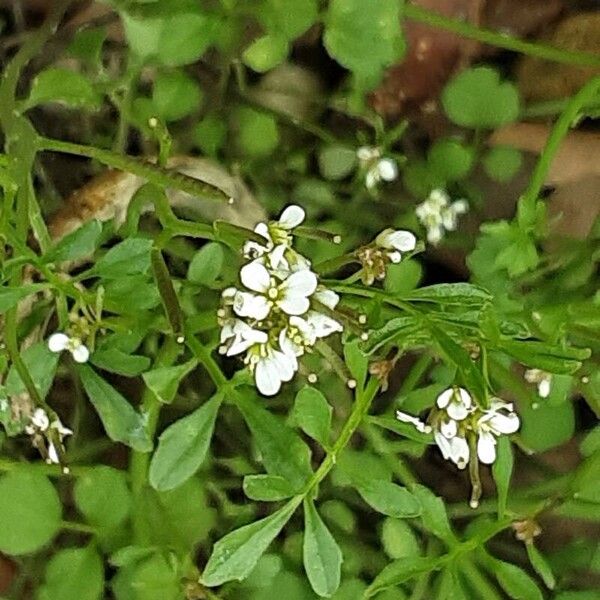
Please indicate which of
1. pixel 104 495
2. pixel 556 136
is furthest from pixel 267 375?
pixel 556 136

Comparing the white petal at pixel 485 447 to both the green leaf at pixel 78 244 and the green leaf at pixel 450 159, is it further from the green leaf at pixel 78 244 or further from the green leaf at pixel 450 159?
the green leaf at pixel 450 159

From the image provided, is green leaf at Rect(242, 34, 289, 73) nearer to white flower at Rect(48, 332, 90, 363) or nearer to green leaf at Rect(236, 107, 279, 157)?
green leaf at Rect(236, 107, 279, 157)

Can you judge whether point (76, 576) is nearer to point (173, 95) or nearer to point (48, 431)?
point (48, 431)

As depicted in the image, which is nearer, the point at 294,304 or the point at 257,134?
the point at 294,304

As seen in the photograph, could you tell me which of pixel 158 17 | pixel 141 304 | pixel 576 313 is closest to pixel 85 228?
pixel 141 304

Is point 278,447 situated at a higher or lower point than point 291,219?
lower

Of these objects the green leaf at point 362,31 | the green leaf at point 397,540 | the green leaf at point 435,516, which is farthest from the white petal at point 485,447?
the green leaf at point 362,31

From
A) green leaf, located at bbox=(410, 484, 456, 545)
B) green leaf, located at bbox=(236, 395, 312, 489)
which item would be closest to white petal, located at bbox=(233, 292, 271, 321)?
green leaf, located at bbox=(236, 395, 312, 489)
